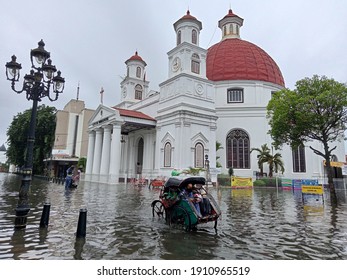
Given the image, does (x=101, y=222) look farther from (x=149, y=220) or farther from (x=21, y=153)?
(x=21, y=153)

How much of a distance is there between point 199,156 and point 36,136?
111ft

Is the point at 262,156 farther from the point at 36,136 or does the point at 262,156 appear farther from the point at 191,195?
the point at 36,136

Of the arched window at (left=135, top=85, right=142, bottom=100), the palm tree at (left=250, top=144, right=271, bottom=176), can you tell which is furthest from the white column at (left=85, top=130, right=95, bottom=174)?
the palm tree at (left=250, top=144, right=271, bottom=176)

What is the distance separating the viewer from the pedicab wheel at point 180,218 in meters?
5.96

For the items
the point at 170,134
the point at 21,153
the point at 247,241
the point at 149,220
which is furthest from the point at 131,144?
the point at 247,241

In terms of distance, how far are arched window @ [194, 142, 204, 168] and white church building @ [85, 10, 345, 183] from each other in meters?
0.08

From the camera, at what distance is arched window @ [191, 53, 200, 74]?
26562mm

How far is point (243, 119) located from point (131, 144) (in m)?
15.3

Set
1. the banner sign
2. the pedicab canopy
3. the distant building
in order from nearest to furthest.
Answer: the pedicab canopy
the banner sign
the distant building

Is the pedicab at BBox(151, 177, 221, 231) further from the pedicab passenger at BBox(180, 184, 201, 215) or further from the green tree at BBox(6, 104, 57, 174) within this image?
the green tree at BBox(6, 104, 57, 174)

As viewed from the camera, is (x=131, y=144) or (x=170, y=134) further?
(x=131, y=144)

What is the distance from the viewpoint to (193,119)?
983 inches

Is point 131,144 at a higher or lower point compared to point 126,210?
higher

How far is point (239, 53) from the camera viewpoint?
3356cm
